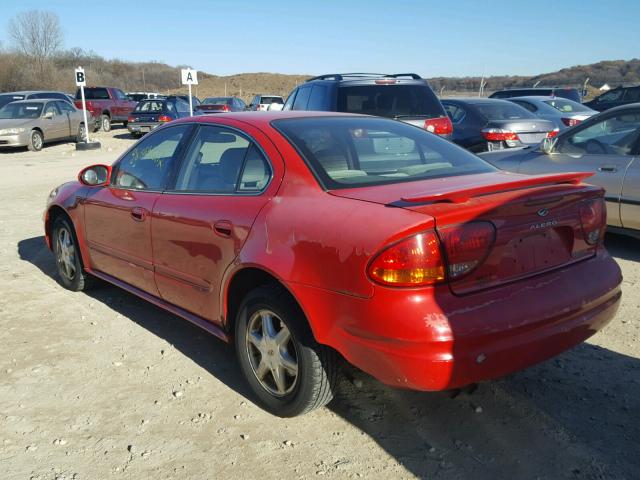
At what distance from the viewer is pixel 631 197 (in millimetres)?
6070

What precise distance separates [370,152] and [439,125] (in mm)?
5337

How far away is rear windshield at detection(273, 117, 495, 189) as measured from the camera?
11.1ft

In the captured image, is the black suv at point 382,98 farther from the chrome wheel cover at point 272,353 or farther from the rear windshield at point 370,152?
the chrome wheel cover at point 272,353

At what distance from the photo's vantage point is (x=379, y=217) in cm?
277

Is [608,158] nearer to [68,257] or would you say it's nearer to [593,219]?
[593,219]

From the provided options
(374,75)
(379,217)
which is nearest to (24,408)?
Result: (379,217)

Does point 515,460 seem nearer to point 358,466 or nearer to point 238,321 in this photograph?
point 358,466

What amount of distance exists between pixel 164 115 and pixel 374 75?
15.5m

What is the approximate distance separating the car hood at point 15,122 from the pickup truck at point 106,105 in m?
6.31

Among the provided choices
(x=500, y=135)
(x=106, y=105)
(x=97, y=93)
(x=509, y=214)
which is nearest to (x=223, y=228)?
(x=509, y=214)

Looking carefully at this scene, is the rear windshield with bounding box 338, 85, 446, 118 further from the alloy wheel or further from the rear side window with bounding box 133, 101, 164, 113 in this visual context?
the rear side window with bounding box 133, 101, 164, 113

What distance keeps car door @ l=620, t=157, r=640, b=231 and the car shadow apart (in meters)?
2.51

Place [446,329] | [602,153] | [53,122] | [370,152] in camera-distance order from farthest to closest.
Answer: [53,122]
[602,153]
[370,152]
[446,329]

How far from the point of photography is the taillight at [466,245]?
8.80 feet
